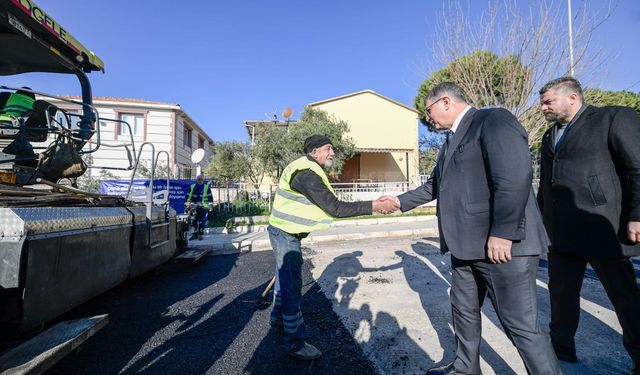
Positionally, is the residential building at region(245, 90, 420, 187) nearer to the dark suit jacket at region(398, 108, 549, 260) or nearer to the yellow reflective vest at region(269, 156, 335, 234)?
the yellow reflective vest at region(269, 156, 335, 234)

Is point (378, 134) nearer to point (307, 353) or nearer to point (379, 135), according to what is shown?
point (379, 135)

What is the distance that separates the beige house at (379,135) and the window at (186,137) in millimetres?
8973

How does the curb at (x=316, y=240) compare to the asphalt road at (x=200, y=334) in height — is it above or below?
above

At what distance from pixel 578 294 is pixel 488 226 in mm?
1068

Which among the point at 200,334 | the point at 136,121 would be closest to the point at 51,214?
the point at 200,334

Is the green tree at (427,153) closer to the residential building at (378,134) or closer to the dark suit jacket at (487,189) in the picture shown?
the residential building at (378,134)

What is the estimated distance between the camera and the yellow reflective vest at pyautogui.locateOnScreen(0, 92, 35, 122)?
117 inches

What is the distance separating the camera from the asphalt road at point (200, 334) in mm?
2293

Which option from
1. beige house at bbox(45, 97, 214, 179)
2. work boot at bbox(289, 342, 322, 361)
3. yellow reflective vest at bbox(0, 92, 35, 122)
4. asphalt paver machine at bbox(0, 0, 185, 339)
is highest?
beige house at bbox(45, 97, 214, 179)

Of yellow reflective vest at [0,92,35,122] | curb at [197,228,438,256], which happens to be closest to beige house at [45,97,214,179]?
curb at [197,228,438,256]

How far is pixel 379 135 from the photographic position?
68.4ft

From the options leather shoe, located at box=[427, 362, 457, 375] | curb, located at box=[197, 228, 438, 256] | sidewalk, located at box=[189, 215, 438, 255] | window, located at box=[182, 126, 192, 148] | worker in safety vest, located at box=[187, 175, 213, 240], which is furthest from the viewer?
window, located at box=[182, 126, 192, 148]

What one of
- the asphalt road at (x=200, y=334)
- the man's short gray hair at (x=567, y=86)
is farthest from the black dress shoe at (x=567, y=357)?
the man's short gray hair at (x=567, y=86)

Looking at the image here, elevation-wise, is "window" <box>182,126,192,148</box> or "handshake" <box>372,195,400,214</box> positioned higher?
"window" <box>182,126,192,148</box>
